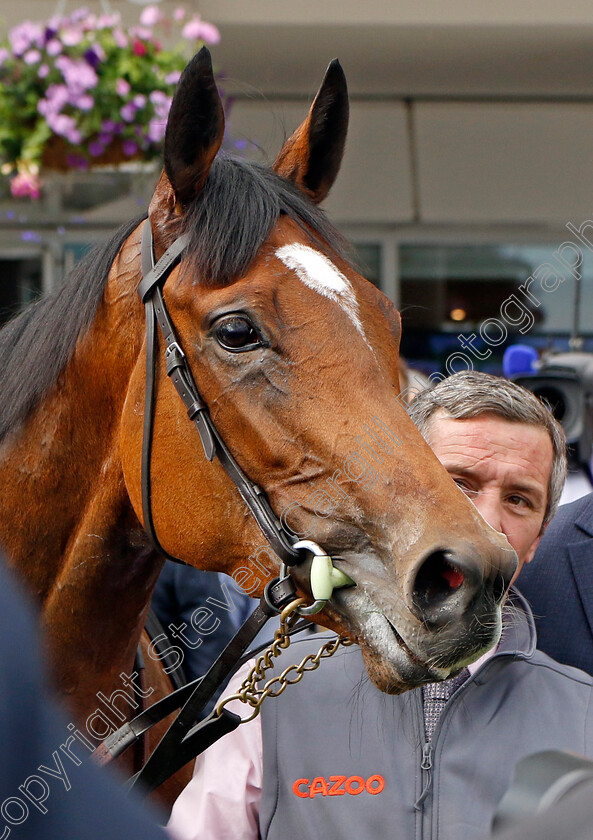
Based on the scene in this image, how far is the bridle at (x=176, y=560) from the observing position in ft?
5.04

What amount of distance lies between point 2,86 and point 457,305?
3.67 meters

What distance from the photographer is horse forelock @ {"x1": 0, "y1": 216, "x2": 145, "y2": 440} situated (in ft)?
5.90

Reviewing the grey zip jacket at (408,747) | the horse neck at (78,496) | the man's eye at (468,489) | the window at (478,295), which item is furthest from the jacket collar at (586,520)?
the window at (478,295)

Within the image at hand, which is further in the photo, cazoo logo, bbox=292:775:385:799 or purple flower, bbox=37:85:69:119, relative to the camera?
purple flower, bbox=37:85:69:119

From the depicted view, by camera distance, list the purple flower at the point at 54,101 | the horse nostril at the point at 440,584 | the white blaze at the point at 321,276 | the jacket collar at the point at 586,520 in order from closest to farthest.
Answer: the horse nostril at the point at 440,584
the white blaze at the point at 321,276
the jacket collar at the point at 586,520
the purple flower at the point at 54,101

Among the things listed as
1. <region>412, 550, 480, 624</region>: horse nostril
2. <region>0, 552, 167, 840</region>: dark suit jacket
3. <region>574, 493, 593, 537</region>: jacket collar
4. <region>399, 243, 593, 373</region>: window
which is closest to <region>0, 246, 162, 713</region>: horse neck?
<region>412, 550, 480, 624</region>: horse nostril

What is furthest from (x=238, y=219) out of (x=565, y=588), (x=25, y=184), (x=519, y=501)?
(x=25, y=184)

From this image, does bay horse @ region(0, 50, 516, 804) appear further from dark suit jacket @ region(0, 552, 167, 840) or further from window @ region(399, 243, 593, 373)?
window @ region(399, 243, 593, 373)

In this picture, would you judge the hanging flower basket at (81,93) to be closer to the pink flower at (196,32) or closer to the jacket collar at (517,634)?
the pink flower at (196,32)

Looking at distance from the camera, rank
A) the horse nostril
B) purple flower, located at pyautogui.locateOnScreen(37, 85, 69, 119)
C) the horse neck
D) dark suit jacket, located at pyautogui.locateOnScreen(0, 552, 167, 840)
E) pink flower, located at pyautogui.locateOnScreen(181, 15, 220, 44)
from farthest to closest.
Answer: pink flower, located at pyautogui.locateOnScreen(181, 15, 220, 44) → purple flower, located at pyautogui.locateOnScreen(37, 85, 69, 119) → the horse neck → the horse nostril → dark suit jacket, located at pyautogui.locateOnScreen(0, 552, 167, 840)

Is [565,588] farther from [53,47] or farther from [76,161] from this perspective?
[53,47]

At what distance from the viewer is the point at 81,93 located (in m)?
3.91

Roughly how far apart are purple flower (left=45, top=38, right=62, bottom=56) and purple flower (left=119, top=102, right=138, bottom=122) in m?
0.36

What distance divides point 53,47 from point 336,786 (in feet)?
11.3
